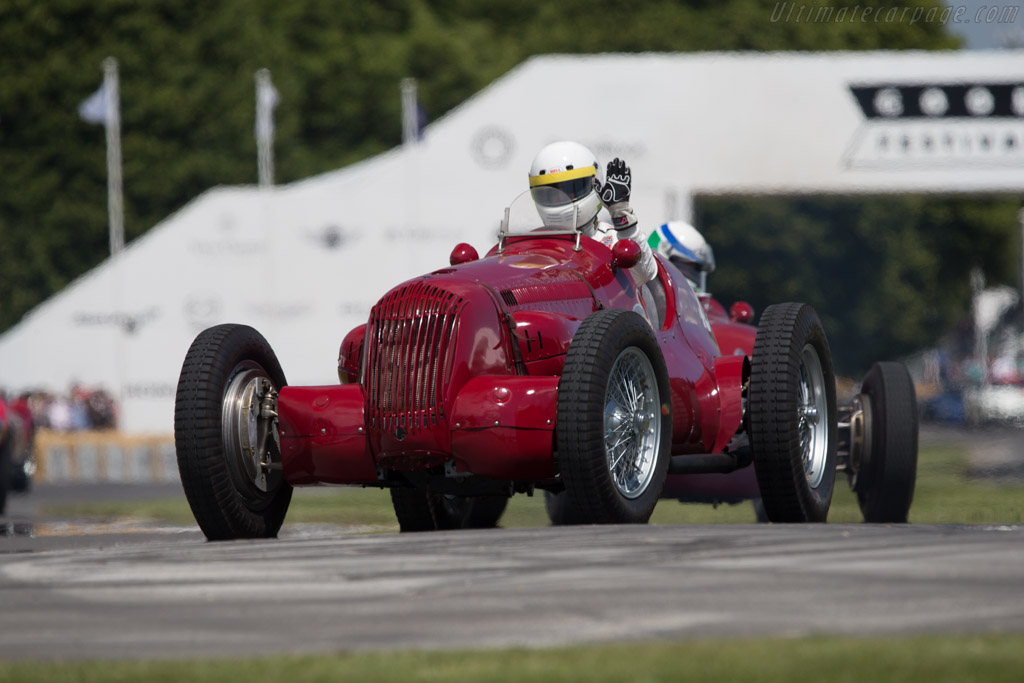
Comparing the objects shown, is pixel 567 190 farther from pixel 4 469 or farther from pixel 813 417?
pixel 4 469

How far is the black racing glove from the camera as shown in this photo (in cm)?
876

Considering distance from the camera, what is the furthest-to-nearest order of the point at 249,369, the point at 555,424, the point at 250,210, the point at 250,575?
the point at 250,210 → the point at 249,369 → the point at 555,424 → the point at 250,575

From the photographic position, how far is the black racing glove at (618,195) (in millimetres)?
8758

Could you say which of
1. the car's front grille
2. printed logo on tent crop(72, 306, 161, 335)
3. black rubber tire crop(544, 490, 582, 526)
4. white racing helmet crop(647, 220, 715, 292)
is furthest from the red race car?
printed logo on tent crop(72, 306, 161, 335)

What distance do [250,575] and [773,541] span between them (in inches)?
75.9

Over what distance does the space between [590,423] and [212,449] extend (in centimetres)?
183

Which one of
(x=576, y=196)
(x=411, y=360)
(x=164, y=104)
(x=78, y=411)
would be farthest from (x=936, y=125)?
A: (x=164, y=104)

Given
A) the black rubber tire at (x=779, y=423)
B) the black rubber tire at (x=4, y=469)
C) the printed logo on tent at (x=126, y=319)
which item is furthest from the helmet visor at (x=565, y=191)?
the printed logo on tent at (x=126, y=319)

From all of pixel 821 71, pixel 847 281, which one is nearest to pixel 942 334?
pixel 847 281

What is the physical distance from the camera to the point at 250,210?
2820 centimetres

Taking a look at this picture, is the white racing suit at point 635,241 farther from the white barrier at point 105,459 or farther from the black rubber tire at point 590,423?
the white barrier at point 105,459

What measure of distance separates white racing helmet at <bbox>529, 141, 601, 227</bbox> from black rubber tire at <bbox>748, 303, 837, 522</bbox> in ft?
3.67

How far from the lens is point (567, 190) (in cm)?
907

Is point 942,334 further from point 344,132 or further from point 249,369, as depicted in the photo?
point 249,369
